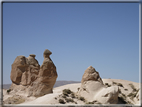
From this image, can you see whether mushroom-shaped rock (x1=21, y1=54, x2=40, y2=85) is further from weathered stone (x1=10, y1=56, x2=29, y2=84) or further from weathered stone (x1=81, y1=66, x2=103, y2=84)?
weathered stone (x1=81, y1=66, x2=103, y2=84)

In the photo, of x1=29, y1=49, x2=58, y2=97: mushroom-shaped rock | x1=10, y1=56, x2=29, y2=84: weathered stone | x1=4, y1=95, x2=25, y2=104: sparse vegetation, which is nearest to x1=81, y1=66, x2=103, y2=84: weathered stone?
x1=29, y1=49, x2=58, y2=97: mushroom-shaped rock

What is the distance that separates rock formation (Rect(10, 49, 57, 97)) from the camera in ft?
81.6

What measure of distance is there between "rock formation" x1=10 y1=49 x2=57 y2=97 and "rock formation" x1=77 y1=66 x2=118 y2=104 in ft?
15.5

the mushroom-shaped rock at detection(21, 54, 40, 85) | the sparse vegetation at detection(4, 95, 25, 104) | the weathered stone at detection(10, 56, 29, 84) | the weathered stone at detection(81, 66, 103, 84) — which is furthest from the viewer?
the weathered stone at detection(10, 56, 29, 84)

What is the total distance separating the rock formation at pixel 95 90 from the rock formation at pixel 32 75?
15.5 ft

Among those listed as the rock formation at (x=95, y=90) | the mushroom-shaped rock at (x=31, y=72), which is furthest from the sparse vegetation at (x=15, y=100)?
the rock formation at (x=95, y=90)

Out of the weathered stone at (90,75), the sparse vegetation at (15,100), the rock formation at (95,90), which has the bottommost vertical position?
the sparse vegetation at (15,100)

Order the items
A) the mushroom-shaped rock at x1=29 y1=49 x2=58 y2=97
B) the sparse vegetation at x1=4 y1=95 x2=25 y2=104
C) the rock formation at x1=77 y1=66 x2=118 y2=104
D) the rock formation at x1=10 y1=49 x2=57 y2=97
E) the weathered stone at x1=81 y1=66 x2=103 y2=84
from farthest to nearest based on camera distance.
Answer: the rock formation at x1=10 y1=49 x2=57 y2=97, the mushroom-shaped rock at x1=29 y1=49 x2=58 y2=97, the sparse vegetation at x1=4 y1=95 x2=25 y2=104, the weathered stone at x1=81 y1=66 x2=103 y2=84, the rock formation at x1=77 y1=66 x2=118 y2=104

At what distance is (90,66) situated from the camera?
74.1 ft

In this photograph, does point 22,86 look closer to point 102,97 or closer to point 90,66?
point 90,66

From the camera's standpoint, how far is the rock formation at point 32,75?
24.9 metres

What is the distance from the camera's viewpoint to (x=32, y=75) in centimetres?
2969

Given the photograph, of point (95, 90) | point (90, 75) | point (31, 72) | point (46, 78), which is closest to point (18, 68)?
point (31, 72)

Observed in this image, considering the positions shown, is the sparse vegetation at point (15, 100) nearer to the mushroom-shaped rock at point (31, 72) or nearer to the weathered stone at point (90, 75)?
the mushroom-shaped rock at point (31, 72)
